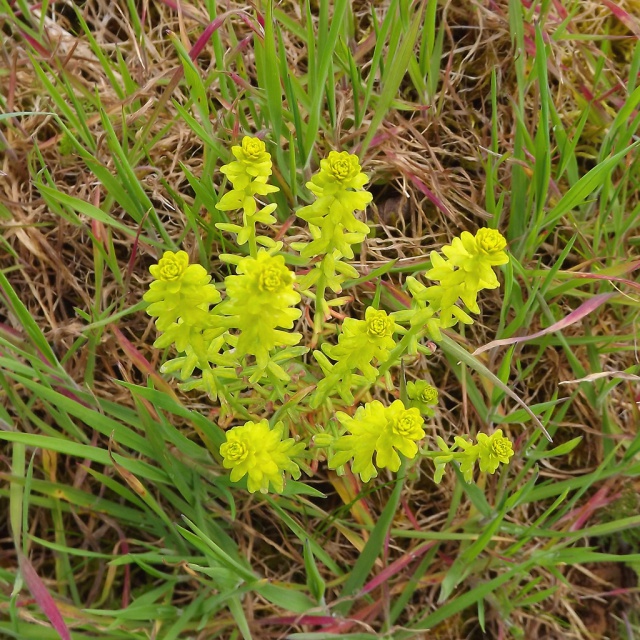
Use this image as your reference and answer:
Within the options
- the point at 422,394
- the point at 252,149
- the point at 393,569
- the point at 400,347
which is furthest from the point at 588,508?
the point at 252,149

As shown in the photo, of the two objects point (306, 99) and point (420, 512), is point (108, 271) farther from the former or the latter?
point (420, 512)

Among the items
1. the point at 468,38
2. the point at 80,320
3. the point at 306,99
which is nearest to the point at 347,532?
the point at 80,320

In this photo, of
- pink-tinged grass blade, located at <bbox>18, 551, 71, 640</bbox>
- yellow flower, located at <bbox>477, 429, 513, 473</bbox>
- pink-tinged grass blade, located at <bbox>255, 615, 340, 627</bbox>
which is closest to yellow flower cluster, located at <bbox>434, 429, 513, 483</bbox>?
yellow flower, located at <bbox>477, 429, 513, 473</bbox>

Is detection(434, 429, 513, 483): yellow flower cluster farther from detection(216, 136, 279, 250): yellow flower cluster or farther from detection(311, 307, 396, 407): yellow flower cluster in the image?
detection(216, 136, 279, 250): yellow flower cluster

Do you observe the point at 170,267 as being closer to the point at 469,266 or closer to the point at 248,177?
the point at 248,177

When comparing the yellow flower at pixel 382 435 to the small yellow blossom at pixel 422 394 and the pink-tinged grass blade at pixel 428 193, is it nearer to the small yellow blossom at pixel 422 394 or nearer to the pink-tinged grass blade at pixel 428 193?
the small yellow blossom at pixel 422 394

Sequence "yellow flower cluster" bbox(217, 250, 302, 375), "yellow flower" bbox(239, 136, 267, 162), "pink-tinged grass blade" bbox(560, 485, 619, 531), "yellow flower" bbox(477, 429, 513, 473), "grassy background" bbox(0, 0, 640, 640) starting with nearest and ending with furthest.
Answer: "yellow flower cluster" bbox(217, 250, 302, 375), "yellow flower" bbox(239, 136, 267, 162), "yellow flower" bbox(477, 429, 513, 473), "grassy background" bbox(0, 0, 640, 640), "pink-tinged grass blade" bbox(560, 485, 619, 531)

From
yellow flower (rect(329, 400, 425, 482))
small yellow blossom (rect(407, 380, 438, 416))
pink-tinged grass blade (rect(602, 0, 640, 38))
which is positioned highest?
pink-tinged grass blade (rect(602, 0, 640, 38))

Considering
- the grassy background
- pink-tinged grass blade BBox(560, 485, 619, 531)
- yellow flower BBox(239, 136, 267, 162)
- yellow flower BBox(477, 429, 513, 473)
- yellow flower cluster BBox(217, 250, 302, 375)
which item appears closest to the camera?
yellow flower cluster BBox(217, 250, 302, 375)
